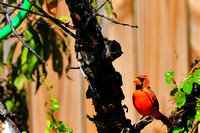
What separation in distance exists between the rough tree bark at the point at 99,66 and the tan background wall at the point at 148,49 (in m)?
0.95

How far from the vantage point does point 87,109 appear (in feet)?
7.66

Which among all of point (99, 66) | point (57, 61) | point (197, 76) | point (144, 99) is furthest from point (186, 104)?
point (57, 61)

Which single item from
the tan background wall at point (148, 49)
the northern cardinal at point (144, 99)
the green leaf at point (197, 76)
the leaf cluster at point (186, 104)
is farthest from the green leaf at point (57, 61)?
the green leaf at point (197, 76)

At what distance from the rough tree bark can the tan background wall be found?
37.5 inches

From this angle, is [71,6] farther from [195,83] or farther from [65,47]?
[65,47]

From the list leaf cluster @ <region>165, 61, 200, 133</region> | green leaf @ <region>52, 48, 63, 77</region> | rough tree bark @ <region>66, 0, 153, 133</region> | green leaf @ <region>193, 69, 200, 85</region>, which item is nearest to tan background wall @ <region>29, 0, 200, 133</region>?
green leaf @ <region>52, 48, 63, 77</region>

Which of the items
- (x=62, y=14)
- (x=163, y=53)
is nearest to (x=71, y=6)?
(x=163, y=53)

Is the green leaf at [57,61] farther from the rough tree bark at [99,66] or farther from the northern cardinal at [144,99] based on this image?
the rough tree bark at [99,66]

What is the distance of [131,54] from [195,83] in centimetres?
75

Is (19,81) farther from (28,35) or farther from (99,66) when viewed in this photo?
(99,66)

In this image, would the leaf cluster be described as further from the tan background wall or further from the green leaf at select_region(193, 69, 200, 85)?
the tan background wall

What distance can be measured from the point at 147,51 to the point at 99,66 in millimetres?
1168

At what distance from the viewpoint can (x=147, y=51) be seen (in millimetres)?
2207

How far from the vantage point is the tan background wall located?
2131 millimetres
